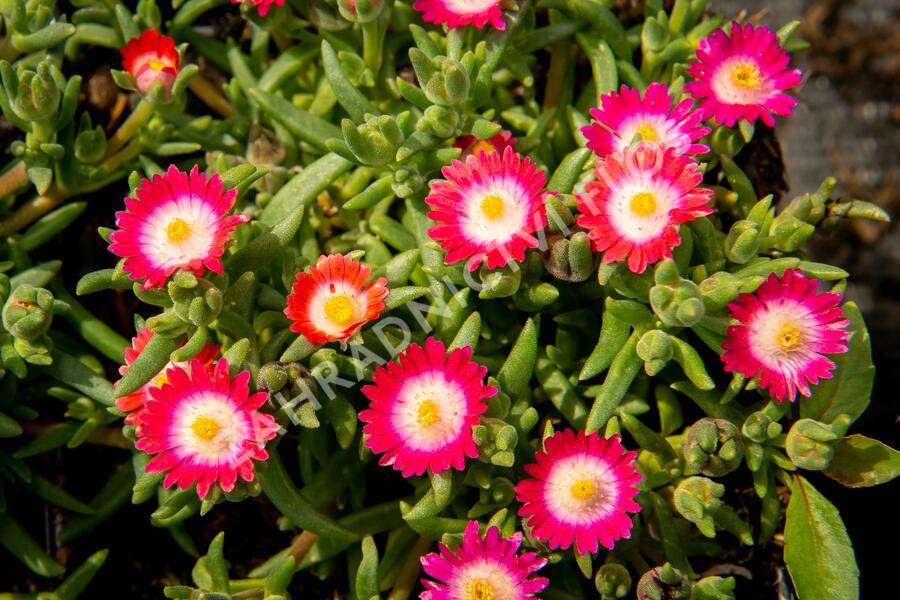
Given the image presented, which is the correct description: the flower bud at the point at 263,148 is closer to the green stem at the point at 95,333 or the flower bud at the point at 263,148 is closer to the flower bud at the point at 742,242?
the green stem at the point at 95,333

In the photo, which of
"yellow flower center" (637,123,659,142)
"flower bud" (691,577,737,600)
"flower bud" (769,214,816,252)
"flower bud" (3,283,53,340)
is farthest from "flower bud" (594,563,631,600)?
"flower bud" (3,283,53,340)

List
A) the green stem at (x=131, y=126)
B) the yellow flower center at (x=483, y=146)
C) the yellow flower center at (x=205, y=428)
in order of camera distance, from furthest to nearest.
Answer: the green stem at (x=131, y=126)
the yellow flower center at (x=483, y=146)
the yellow flower center at (x=205, y=428)

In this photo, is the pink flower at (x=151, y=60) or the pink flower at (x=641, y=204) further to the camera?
the pink flower at (x=151, y=60)

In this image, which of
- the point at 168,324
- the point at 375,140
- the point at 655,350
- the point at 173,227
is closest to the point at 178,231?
the point at 173,227

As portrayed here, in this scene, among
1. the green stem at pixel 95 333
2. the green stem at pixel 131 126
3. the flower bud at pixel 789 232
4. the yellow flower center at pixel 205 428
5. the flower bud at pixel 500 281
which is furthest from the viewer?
the green stem at pixel 131 126

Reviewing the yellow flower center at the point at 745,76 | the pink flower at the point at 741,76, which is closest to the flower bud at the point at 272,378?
the pink flower at the point at 741,76

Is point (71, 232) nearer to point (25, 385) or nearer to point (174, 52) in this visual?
point (25, 385)

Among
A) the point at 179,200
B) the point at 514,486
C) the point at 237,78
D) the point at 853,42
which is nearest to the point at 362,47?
the point at 237,78

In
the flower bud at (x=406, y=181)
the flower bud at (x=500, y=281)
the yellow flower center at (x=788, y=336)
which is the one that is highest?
the flower bud at (x=406, y=181)
